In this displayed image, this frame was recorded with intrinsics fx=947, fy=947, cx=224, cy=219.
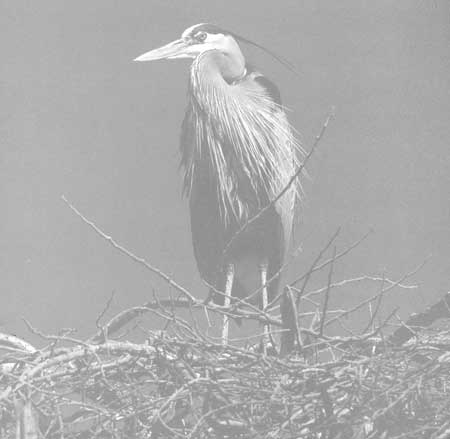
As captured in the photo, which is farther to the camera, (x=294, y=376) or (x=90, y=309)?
(x=90, y=309)

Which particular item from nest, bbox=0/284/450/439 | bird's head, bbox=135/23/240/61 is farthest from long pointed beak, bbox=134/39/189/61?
nest, bbox=0/284/450/439

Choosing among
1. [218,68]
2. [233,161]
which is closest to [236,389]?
[233,161]

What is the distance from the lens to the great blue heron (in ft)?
6.92

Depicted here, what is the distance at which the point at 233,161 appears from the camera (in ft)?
6.91

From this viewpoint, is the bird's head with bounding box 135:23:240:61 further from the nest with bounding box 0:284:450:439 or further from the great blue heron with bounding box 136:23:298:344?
the nest with bounding box 0:284:450:439

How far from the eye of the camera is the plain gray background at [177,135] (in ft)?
6.81

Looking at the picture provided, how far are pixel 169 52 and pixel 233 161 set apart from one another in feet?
1.01

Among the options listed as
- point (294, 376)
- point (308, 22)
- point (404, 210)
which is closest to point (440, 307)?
point (294, 376)

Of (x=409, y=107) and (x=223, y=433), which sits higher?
(x=409, y=107)

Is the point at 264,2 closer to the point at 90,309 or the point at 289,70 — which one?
the point at 289,70

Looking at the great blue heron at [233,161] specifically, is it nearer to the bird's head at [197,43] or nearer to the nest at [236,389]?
the bird's head at [197,43]

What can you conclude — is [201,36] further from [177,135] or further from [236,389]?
[236,389]

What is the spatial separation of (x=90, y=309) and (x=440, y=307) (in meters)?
0.83

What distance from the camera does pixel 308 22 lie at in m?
2.25
